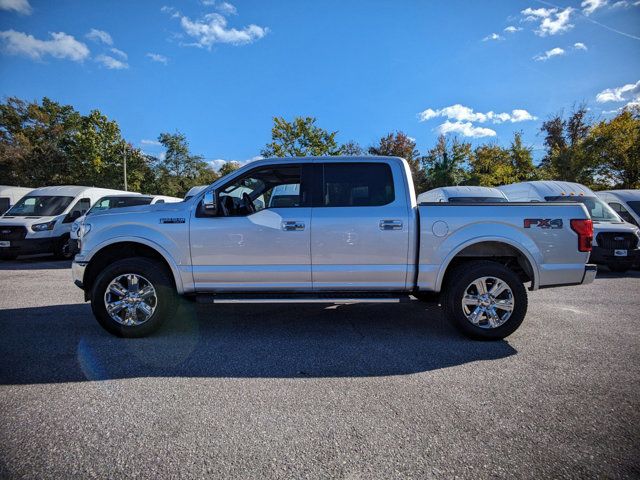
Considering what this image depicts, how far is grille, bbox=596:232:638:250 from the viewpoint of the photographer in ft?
28.3

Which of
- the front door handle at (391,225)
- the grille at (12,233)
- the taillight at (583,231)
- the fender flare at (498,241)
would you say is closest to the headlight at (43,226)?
the grille at (12,233)

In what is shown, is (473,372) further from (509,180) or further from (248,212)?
(509,180)

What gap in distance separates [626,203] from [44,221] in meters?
17.2

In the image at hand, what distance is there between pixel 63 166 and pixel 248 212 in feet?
121

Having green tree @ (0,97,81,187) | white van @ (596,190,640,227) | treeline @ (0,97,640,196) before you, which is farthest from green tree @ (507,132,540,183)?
green tree @ (0,97,81,187)

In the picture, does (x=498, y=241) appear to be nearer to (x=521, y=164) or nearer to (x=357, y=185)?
(x=357, y=185)

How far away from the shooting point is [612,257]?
8641 millimetres

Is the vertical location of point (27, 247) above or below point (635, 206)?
below

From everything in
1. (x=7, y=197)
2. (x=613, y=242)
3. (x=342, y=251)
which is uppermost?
(x=7, y=197)

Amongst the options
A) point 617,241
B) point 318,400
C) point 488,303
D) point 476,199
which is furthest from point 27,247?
point 617,241

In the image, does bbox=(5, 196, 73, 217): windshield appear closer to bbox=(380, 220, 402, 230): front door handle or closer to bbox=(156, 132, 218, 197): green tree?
bbox=(380, 220, 402, 230): front door handle

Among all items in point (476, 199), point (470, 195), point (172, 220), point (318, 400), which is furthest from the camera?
point (470, 195)

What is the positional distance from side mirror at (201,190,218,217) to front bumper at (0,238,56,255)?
893 centimetres

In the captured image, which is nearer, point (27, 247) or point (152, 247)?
point (152, 247)
